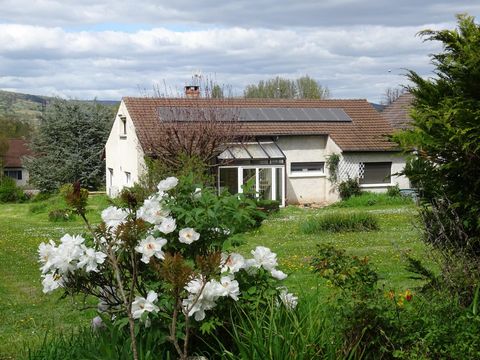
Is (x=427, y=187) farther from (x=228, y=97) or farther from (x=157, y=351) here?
(x=228, y=97)

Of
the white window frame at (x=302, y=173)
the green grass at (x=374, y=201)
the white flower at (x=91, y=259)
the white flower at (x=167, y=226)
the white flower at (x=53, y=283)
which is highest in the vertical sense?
the white flower at (x=167, y=226)

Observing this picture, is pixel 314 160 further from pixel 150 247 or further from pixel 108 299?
pixel 150 247

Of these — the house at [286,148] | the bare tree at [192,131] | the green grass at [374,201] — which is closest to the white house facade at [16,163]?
the house at [286,148]

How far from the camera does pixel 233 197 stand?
5.55 meters

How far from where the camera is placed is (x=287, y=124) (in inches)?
1465

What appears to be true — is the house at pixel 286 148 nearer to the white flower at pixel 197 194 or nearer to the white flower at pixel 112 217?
the white flower at pixel 197 194

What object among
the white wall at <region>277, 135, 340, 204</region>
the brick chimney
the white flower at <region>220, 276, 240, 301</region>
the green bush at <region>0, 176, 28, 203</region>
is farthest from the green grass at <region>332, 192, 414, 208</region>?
the white flower at <region>220, 276, 240, 301</region>

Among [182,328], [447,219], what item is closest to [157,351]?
[182,328]

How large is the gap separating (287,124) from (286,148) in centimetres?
149

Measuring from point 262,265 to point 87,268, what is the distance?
139cm

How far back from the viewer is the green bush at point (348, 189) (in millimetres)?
35344

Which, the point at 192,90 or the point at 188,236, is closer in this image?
the point at 188,236

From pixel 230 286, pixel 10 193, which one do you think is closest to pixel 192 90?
pixel 10 193

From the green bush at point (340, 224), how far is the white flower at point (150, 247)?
15390 mm
